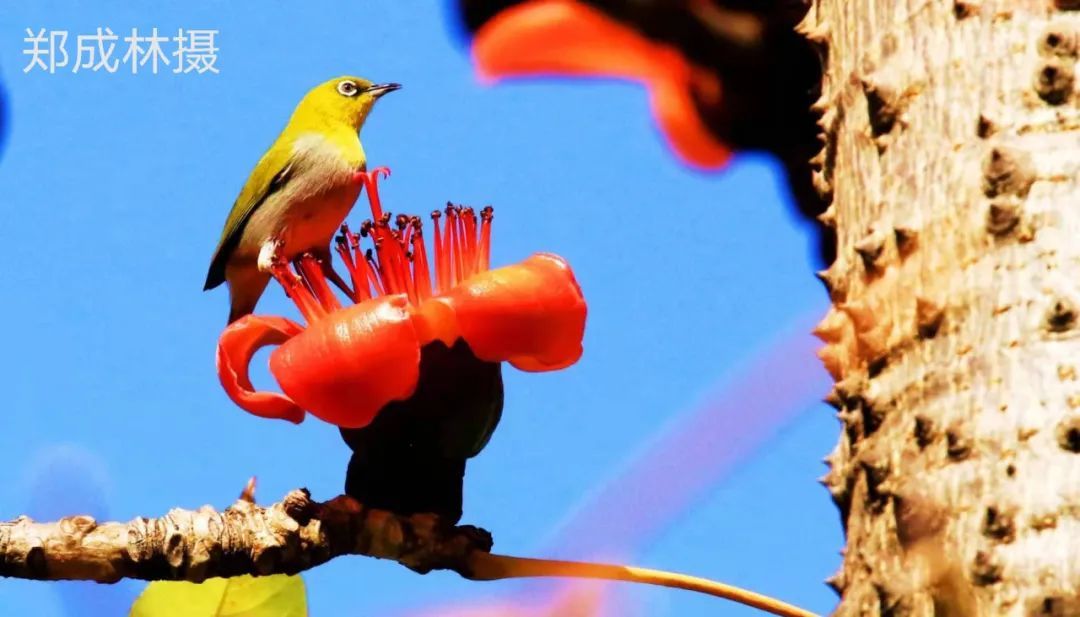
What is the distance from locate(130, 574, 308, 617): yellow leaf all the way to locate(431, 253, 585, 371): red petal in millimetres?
339

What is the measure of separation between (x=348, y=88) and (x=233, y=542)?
267cm

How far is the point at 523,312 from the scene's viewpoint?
1.57 m

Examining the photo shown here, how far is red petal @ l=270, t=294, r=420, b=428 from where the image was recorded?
150 centimetres

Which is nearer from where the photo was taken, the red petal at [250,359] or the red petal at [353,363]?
the red petal at [353,363]

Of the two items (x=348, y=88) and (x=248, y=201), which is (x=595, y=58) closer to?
(x=248, y=201)

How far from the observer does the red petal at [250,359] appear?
1616 millimetres

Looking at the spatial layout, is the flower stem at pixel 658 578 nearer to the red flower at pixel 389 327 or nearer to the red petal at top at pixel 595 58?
the red flower at pixel 389 327

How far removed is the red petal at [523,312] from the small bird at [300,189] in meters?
1.55

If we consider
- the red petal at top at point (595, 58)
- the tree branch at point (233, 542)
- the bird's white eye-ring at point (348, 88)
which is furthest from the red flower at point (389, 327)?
the bird's white eye-ring at point (348, 88)

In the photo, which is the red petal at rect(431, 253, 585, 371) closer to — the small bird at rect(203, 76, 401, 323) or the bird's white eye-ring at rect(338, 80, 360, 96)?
the small bird at rect(203, 76, 401, 323)

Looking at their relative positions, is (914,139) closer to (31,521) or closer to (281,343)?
(281,343)

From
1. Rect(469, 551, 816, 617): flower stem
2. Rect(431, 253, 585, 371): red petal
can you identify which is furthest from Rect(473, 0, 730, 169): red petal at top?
Rect(469, 551, 816, 617): flower stem

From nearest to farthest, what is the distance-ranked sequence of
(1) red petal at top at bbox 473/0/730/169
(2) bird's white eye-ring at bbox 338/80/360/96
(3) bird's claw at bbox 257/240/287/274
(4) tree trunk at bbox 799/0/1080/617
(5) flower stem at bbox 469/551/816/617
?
(4) tree trunk at bbox 799/0/1080/617 → (5) flower stem at bbox 469/551/816/617 → (3) bird's claw at bbox 257/240/287/274 → (1) red petal at top at bbox 473/0/730/169 → (2) bird's white eye-ring at bbox 338/80/360/96

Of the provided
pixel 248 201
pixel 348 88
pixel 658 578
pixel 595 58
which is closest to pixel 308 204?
pixel 248 201
